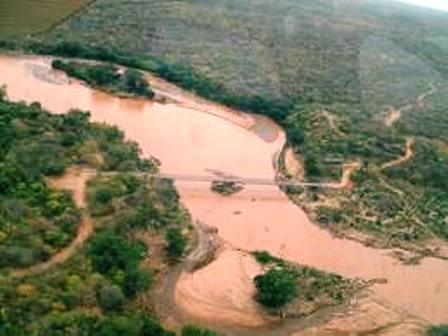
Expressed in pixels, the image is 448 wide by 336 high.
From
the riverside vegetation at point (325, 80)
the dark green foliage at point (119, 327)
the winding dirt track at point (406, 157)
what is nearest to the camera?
the dark green foliage at point (119, 327)

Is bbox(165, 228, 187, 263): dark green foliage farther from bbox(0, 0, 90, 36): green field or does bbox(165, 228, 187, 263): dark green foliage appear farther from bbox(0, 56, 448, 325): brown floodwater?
bbox(0, 0, 90, 36): green field

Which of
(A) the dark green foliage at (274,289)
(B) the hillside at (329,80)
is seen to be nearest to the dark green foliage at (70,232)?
(A) the dark green foliage at (274,289)

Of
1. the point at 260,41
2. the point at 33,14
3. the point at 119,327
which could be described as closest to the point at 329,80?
the point at 260,41

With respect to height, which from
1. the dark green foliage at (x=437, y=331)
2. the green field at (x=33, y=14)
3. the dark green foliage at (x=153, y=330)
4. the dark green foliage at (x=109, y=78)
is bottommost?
the dark green foliage at (x=109, y=78)

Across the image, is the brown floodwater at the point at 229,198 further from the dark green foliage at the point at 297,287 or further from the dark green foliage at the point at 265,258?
the dark green foliage at the point at 297,287

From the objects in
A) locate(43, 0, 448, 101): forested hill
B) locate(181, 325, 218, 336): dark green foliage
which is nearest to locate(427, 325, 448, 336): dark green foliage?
locate(181, 325, 218, 336): dark green foliage

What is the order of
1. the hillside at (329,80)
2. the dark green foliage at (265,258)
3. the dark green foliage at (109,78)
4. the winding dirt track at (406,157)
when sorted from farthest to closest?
the dark green foliage at (109,78)
the winding dirt track at (406,157)
the hillside at (329,80)
the dark green foliage at (265,258)

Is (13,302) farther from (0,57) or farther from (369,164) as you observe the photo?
(0,57)

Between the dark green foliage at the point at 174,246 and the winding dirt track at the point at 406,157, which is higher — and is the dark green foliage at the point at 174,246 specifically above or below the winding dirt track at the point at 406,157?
above

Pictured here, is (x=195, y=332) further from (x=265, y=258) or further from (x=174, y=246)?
(x=265, y=258)
